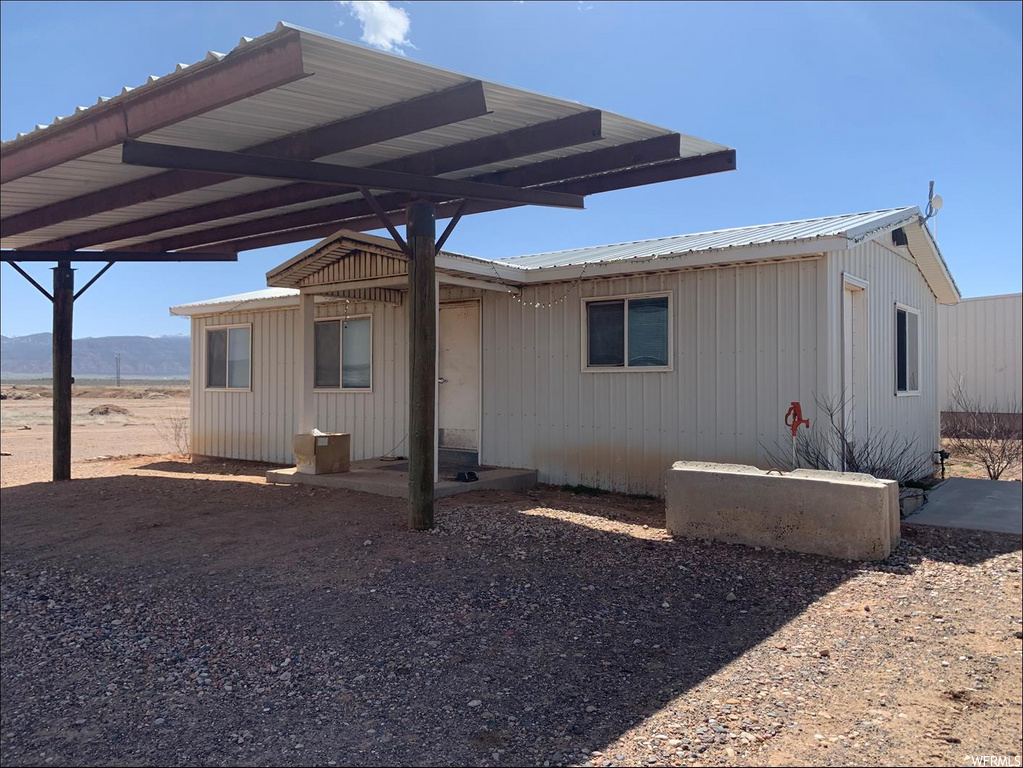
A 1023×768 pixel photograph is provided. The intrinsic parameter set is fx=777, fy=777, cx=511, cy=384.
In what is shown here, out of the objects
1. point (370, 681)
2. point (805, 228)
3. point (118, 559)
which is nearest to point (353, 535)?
point (118, 559)

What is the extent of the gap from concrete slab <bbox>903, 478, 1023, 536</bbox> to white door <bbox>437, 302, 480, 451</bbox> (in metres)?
5.12

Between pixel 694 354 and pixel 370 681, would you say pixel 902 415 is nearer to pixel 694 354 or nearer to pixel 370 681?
pixel 694 354

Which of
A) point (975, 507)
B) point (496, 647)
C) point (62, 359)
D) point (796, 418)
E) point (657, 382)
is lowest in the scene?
point (496, 647)

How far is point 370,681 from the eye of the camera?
373 cm

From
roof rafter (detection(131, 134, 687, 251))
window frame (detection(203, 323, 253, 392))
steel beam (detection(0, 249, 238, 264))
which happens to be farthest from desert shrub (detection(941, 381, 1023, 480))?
window frame (detection(203, 323, 253, 392))

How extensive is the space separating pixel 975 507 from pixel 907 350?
2.93 metres

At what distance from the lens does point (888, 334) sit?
366 inches

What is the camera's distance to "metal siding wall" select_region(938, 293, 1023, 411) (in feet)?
56.3

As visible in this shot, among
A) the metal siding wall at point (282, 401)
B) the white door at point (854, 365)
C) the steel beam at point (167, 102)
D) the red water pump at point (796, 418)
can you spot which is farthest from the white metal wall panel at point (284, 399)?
the steel beam at point (167, 102)

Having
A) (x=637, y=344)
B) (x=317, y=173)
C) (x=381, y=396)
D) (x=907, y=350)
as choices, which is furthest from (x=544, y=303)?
(x=907, y=350)

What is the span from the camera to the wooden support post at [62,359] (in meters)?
10.1

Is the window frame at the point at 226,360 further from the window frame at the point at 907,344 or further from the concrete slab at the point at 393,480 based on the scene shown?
the window frame at the point at 907,344

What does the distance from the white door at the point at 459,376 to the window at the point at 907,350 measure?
17.1 feet

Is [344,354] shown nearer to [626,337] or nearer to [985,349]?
[626,337]
